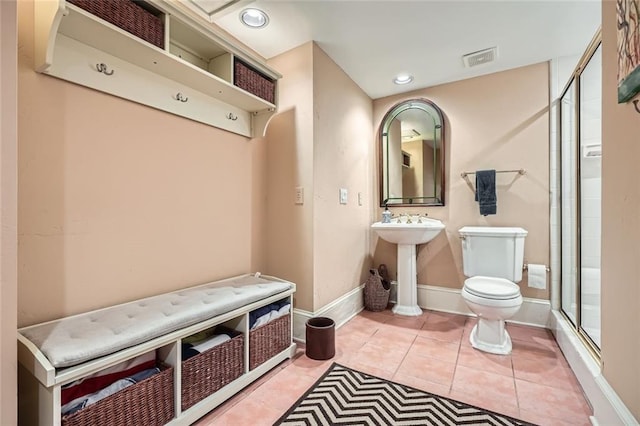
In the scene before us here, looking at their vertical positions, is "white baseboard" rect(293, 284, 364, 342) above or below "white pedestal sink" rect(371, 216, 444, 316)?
below

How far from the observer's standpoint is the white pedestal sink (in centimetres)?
255

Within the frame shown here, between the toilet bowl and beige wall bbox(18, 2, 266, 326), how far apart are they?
5.64ft

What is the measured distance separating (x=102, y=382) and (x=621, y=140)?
2.18 m

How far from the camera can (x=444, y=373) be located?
174cm

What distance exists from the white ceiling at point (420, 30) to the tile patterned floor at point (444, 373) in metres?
2.18

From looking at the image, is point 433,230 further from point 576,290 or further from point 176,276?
point 176,276

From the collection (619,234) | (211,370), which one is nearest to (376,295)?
(211,370)

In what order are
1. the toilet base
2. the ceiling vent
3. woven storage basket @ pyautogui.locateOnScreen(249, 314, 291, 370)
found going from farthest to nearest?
the ceiling vent → the toilet base → woven storage basket @ pyautogui.locateOnScreen(249, 314, 291, 370)

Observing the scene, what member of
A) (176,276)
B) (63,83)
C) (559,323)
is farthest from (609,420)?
(63,83)

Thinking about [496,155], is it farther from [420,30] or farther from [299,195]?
[299,195]

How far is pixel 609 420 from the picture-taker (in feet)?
3.72

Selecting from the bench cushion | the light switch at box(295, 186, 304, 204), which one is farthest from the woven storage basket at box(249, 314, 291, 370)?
the light switch at box(295, 186, 304, 204)

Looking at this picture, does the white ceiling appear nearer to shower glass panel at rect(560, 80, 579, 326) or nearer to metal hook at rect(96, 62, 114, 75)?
shower glass panel at rect(560, 80, 579, 326)

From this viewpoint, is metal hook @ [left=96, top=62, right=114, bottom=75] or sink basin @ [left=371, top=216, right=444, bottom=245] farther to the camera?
sink basin @ [left=371, top=216, right=444, bottom=245]
